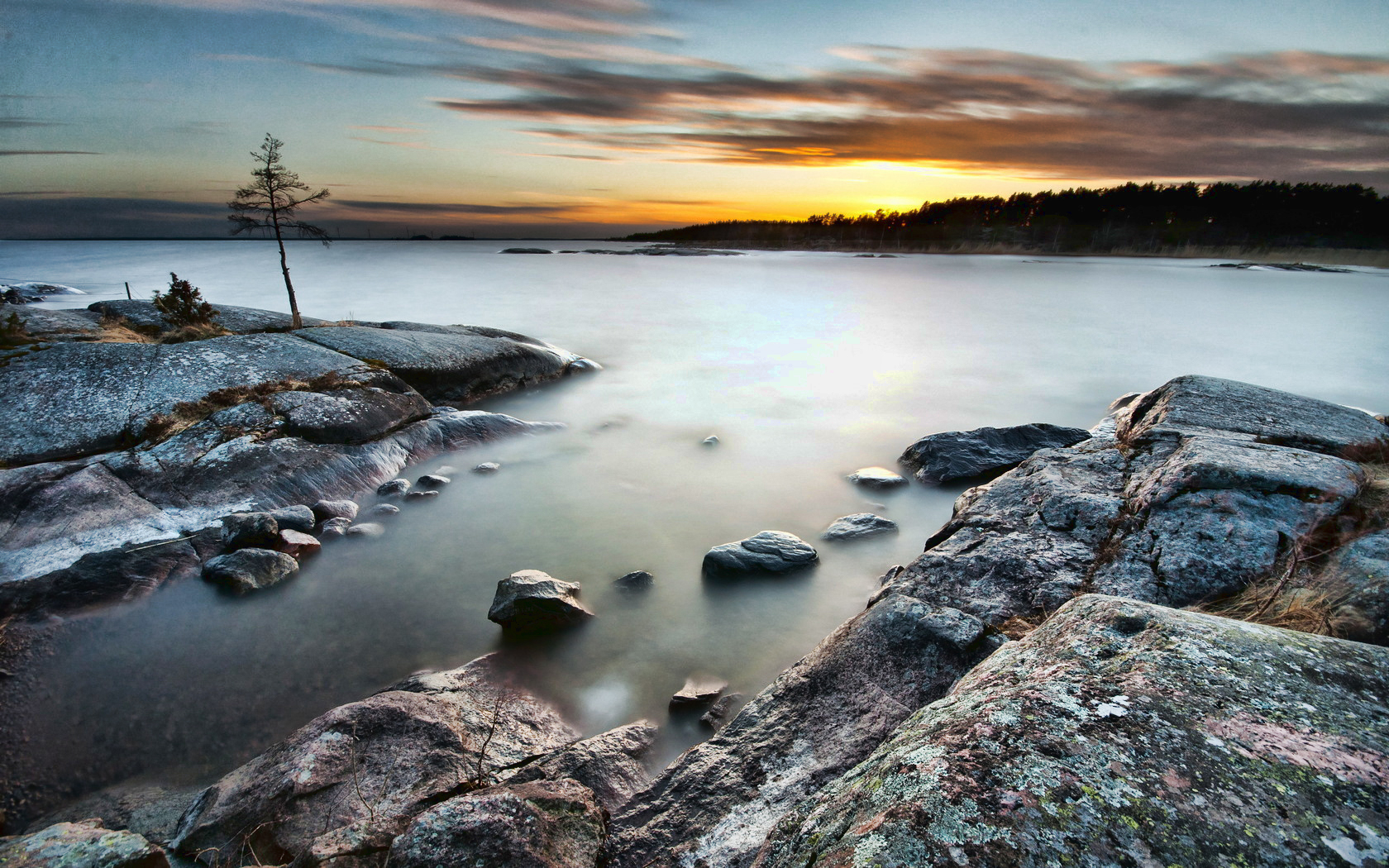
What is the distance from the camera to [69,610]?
19.8 ft

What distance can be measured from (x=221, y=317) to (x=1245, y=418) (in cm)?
1842

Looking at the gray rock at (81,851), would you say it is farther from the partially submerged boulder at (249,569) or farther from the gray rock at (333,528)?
the gray rock at (333,528)

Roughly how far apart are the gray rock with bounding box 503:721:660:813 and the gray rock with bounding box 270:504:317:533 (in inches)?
216

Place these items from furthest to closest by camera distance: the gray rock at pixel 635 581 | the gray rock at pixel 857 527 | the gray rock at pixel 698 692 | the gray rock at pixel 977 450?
the gray rock at pixel 977 450, the gray rock at pixel 857 527, the gray rock at pixel 635 581, the gray rock at pixel 698 692

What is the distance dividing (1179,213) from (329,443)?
117416 mm

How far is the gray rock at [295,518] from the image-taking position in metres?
7.74

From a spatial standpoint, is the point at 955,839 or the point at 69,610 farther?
the point at 69,610

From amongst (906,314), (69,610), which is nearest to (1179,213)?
(906,314)

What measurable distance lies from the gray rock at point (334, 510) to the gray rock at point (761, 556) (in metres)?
5.07

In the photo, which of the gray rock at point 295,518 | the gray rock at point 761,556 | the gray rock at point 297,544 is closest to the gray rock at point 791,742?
the gray rock at point 761,556

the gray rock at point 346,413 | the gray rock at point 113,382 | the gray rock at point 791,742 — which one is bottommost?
the gray rock at point 791,742

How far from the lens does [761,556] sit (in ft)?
24.2

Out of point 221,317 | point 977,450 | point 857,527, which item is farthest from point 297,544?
point 977,450

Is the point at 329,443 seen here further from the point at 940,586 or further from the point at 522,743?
the point at 940,586
